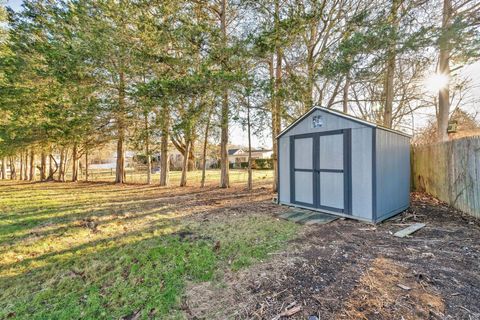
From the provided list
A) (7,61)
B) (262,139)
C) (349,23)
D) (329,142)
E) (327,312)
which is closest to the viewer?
(327,312)

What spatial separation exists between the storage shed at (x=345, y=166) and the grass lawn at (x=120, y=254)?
1326mm

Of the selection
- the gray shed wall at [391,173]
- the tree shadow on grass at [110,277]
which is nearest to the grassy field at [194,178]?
the gray shed wall at [391,173]

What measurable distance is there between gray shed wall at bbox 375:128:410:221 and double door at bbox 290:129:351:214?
60 centimetres

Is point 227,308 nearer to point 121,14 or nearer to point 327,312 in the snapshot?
point 327,312

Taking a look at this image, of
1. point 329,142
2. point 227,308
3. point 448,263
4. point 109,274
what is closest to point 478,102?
point 329,142

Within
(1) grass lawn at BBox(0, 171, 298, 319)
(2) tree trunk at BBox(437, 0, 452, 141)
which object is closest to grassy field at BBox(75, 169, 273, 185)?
(1) grass lawn at BBox(0, 171, 298, 319)

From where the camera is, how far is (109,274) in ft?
10.3

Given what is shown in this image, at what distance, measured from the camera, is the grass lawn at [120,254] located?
2.55 meters

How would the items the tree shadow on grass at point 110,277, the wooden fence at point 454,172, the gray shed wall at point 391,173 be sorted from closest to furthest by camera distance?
the tree shadow on grass at point 110,277 < the wooden fence at point 454,172 < the gray shed wall at point 391,173

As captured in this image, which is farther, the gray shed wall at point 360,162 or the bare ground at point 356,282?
the gray shed wall at point 360,162

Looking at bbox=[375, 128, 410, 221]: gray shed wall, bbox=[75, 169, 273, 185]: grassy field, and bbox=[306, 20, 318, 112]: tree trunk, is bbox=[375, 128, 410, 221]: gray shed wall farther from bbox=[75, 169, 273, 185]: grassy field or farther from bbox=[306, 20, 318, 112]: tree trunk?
bbox=[75, 169, 273, 185]: grassy field

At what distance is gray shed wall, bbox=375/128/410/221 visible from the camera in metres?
5.02

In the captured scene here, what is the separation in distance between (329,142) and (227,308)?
4.48 meters

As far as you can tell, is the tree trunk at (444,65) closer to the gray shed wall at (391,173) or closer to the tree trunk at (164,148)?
the gray shed wall at (391,173)
